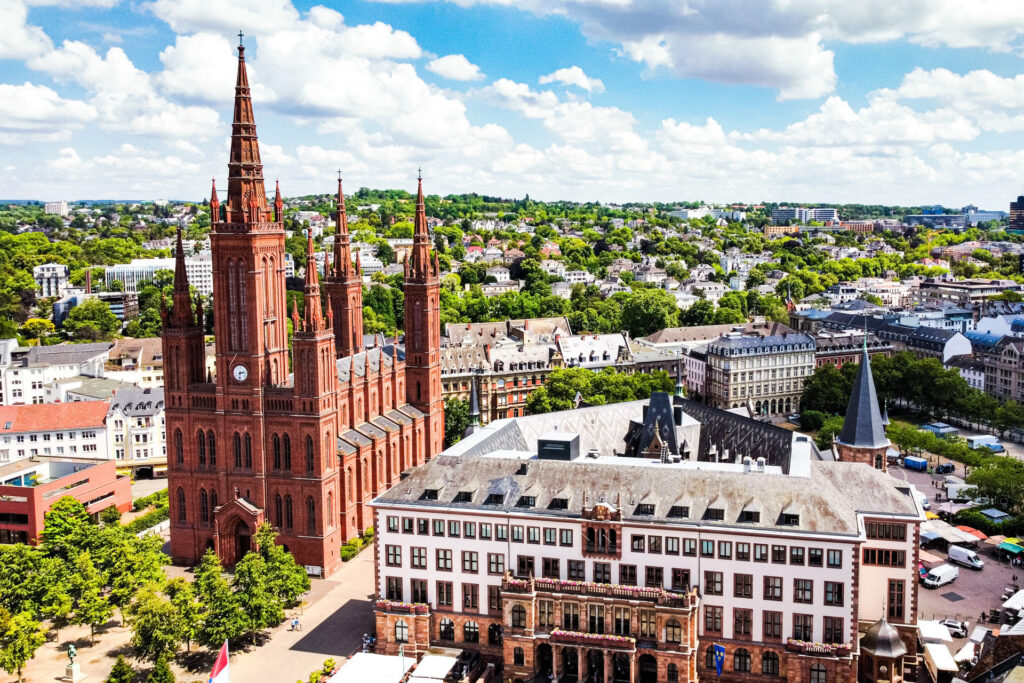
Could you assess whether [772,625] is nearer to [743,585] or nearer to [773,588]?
[773,588]

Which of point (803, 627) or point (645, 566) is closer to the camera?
point (803, 627)

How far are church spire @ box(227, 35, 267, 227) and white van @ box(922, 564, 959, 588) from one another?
68.2 m

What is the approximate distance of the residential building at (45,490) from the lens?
93500mm

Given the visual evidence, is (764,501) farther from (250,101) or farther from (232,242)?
(250,101)

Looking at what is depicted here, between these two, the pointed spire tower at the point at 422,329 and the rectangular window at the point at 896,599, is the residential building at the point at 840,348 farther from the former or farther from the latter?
the rectangular window at the point at 896,599

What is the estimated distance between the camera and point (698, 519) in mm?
65062

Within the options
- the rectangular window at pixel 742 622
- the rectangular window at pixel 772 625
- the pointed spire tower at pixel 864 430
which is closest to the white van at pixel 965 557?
the pointed spire tower at pixel 864 430

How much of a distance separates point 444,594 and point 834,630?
27445 millimetres

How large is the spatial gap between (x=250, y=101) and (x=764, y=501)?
58.1m

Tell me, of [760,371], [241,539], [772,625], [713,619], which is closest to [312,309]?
[241,539]

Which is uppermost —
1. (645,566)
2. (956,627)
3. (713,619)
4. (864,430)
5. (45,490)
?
(864,430)

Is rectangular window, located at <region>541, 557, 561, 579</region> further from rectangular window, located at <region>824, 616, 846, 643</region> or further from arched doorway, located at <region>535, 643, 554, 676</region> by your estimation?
rectangular window, located at <region>824, 616, 846, 643</region>

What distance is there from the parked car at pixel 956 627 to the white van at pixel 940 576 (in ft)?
26.2

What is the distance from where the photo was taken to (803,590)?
6288 centimetres
